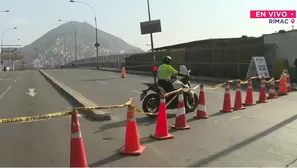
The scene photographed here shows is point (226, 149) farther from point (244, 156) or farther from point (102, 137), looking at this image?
point (102, 137)

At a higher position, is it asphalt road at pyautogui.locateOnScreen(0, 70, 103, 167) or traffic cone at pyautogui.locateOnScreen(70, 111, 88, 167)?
traffic cone at pyautogui.locateOnScreen(70, 111, 88, 167)

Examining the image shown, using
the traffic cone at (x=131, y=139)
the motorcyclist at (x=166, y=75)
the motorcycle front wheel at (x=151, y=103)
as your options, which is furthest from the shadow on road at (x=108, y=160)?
the motorcyclist at (x=166, y=75)

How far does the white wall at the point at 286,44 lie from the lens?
23.0 meters

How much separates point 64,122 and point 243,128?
463 cm

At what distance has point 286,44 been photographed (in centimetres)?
2350

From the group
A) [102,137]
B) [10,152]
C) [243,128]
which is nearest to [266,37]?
[243,128]

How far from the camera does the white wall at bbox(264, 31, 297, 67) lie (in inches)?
904

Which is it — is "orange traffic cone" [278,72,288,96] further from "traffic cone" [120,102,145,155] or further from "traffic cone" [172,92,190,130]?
"traffic cone" [120,102,145,155]

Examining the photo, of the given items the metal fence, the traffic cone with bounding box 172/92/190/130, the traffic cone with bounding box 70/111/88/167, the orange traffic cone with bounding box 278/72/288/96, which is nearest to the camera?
the traffic cone with bounding box 70/111/88/167

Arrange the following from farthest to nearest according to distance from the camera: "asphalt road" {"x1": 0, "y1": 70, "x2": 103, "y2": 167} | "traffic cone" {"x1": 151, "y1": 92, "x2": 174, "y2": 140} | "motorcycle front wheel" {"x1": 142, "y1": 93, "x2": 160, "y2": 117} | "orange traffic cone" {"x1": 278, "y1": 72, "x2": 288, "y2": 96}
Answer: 1. "orange traffic cone" {"x1": 278, "y1": 72, "x2": 288, "y2": 96}
2. "motorcycle front wheel" {"x1": 142, "y1": 93, "x2": 160, "y2": 117}
3. "traffic cone" {"x1": 151, "y1": 92, "x2": 174, "y2": 140}
4. "asphalt road" {"x1": 0, "y1": 70, "x2": 103, "y2": 167}

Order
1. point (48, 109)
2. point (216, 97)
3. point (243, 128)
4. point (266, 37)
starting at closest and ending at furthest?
1. point (243, 128)
2. point (48, 109)
3. point (216, 97)
4. point (266, 37)

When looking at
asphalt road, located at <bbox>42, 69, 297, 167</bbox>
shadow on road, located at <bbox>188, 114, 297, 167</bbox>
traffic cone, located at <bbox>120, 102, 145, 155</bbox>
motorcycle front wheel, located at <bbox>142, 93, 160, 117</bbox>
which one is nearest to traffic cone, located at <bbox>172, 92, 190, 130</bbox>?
asphalt road, located at <bbox>42, 69, 297, 167</bbox>

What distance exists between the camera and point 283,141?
7746 mm

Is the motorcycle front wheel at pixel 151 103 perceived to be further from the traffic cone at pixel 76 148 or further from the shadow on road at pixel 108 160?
the traffic cone at pixel 76 148
